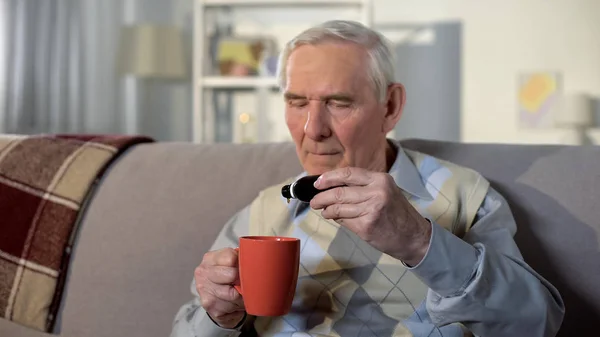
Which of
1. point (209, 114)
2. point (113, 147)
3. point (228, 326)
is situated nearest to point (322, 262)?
point (228, 326)

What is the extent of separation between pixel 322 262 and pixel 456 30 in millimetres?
3356

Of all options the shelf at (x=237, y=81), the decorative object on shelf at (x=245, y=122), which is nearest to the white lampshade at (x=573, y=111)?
the shelf at (x=237, y=81)

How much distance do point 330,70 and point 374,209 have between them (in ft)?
1.25

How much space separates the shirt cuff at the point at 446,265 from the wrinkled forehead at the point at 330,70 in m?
0.34

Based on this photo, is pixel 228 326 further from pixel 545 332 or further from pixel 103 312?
pixel 545 332

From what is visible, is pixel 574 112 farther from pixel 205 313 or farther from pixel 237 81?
pixel 205 313

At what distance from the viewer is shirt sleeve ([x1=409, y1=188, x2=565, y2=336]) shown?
1.02m

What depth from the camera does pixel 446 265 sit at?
1009 mm

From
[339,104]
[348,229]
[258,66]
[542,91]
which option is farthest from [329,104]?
[542,91]

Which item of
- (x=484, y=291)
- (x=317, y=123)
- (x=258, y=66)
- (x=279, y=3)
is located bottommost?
(x=484, y=291)

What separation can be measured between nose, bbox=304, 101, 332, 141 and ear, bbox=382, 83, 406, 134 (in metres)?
0.14

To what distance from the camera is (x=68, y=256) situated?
1.53 metres

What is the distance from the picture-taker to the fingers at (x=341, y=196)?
96 cm

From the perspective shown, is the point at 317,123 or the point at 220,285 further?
the point at 317,123
